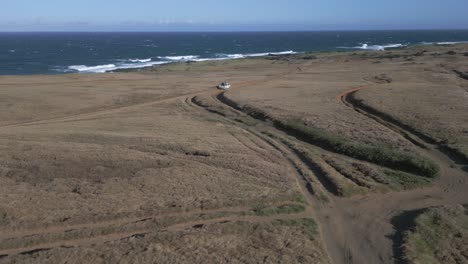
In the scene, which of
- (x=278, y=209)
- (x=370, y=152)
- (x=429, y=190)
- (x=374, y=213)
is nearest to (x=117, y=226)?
(x=278, y=209)

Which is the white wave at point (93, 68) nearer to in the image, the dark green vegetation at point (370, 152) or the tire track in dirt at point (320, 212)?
the dark green vegetation at point (370, 152)

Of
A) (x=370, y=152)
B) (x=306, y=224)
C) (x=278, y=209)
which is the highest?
(x=370, y=152)

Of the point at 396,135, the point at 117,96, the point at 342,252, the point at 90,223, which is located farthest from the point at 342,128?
the point at 117,96

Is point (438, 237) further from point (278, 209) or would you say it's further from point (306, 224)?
point (278, 209)

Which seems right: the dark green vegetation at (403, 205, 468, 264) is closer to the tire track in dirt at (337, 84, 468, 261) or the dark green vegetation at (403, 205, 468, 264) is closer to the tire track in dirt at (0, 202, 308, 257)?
the tire track in dirt at (337, 84, 468, 261)

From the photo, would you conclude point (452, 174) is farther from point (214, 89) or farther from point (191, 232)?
point (214, 89)

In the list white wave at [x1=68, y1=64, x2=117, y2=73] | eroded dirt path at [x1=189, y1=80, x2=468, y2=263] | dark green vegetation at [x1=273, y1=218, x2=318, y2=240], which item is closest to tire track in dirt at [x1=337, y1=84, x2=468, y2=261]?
eroded dirt path at [x1=189, y1=80, x2=468, y2=263]
